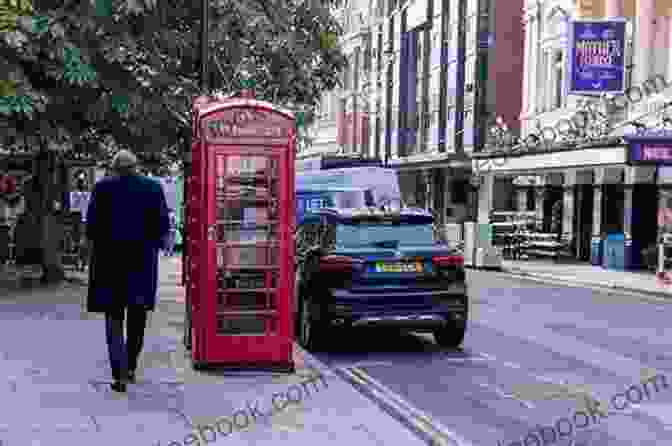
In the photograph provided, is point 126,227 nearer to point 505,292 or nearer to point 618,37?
point 505,292

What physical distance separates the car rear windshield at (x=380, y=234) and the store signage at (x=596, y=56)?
16.0 m

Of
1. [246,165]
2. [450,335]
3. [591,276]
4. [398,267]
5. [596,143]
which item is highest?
[596,143]

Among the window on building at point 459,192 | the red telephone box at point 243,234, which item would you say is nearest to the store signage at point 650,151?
the red telephone box at point 243,234

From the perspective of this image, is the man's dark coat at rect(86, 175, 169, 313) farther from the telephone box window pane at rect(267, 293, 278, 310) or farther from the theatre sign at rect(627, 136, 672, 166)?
the theatre sign at rect(627, 136, 672, 166)

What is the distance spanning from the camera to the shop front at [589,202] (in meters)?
31.8

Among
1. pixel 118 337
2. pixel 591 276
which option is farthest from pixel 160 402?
pixel 591 276

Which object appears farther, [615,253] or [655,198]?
[615,253]

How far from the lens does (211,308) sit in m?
10.4

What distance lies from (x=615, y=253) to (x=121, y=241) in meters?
25.0

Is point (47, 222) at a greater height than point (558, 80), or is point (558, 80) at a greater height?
point (558, 80)

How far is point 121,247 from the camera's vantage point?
9.25 metres

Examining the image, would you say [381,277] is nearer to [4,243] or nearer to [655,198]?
[4,243]

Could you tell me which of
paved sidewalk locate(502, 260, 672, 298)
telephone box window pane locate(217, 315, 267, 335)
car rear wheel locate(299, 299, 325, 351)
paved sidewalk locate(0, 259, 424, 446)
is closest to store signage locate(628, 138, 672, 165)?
paved sidewalk locate(502, 260, 672, 298)

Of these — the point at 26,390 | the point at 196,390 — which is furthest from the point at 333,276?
the point at 26,390
